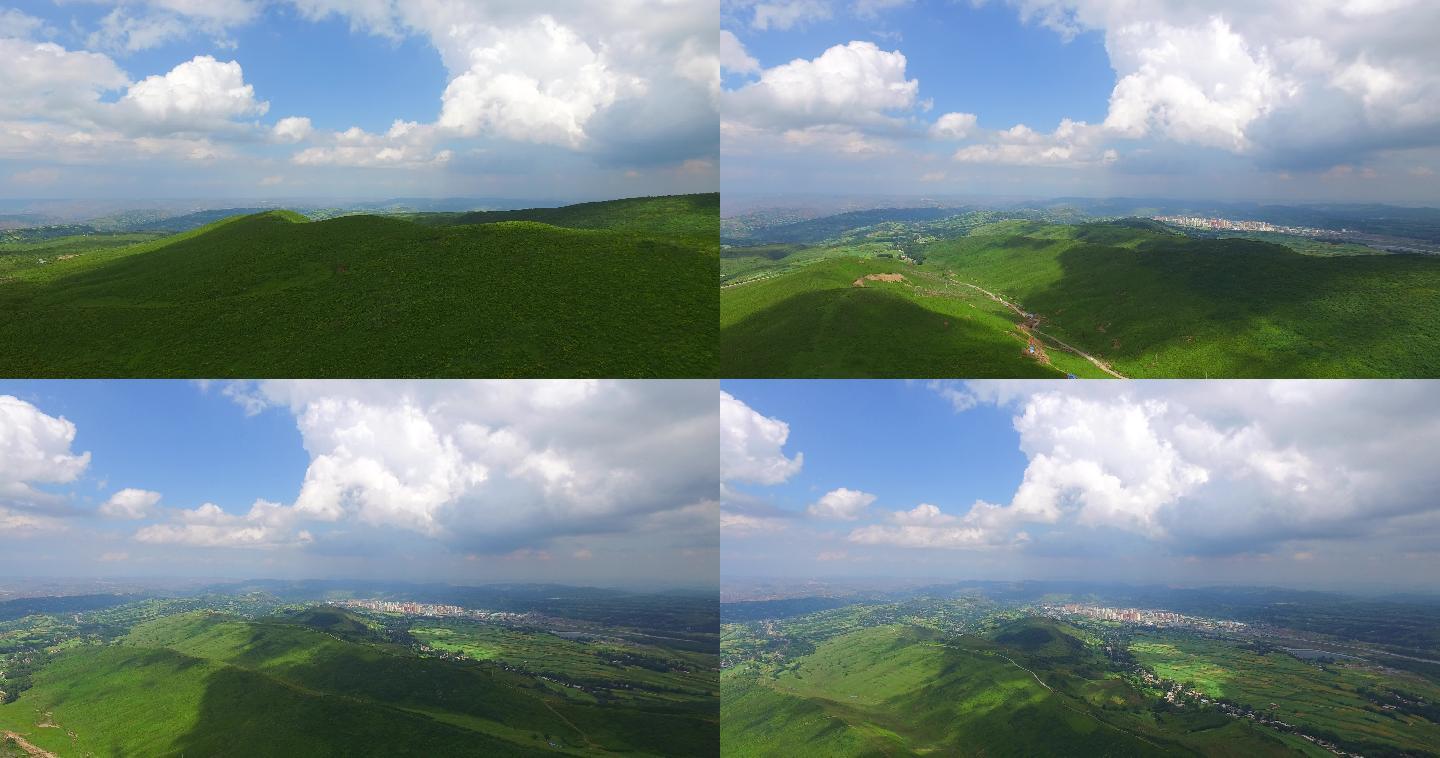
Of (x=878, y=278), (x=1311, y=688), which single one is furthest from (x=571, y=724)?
(x=1311, y=688)

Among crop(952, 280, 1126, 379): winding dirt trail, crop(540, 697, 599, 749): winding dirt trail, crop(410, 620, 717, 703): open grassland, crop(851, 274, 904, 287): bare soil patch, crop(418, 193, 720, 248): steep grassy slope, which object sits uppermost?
crop(418, 193, 720, 248): steep grassy slope

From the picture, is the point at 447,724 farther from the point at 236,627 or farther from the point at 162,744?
the point at 236,627

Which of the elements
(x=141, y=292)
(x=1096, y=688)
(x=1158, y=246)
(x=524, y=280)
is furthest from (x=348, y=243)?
(x=1158, y=246)

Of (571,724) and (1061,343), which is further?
(1061,343)

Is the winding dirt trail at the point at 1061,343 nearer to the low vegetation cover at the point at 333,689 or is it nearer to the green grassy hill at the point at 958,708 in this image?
the green grassy hill at the point at 958,708

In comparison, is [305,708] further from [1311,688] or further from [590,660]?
[1311,688]

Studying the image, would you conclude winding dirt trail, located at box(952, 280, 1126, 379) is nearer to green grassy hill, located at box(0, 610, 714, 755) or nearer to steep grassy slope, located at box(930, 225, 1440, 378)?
steep grassy slope, located at box(930, 225, 1440, 378)

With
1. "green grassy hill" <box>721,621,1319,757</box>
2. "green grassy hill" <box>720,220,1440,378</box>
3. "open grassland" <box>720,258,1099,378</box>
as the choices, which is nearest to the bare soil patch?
"open grassland" <box>720,258,1099,378</box>
